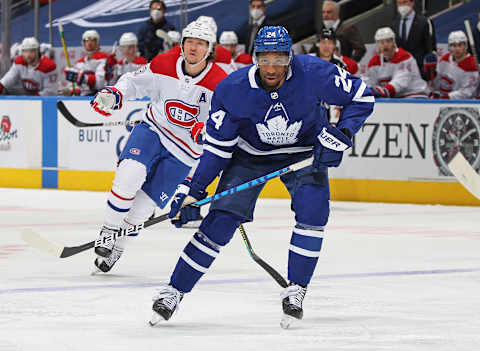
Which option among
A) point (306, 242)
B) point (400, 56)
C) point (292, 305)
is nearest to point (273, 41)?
point (306, 242)

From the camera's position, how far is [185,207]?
3.81 metres

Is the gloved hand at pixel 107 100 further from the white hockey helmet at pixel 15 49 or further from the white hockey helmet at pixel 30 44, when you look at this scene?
the white hockey helmet at pixel 15 49

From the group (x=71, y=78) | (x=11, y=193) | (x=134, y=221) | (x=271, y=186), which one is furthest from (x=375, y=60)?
(x=134, y=221)

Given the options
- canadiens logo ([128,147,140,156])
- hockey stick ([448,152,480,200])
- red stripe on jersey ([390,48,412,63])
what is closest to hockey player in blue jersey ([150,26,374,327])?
hockey stick ([448,152,480,200])

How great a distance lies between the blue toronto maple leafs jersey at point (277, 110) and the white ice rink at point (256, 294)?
65cm

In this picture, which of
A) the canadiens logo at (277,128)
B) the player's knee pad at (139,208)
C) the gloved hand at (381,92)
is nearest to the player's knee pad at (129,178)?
the player's knee pad at (139,208)

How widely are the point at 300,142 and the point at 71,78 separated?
663 cm

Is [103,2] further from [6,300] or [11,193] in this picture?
[6,300]

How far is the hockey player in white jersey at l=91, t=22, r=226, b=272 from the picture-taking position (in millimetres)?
5246

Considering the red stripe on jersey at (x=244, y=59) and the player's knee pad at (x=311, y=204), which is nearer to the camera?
the player's knee pad at (x=311, y=204)

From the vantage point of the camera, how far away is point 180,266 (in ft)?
12.6

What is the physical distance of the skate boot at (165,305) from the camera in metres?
3.77

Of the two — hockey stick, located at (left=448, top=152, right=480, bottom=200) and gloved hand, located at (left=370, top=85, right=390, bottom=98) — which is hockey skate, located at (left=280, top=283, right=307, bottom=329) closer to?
hockey stick, located at (left=448, top=152, right=480, bottom=200)

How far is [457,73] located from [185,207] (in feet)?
19.9
